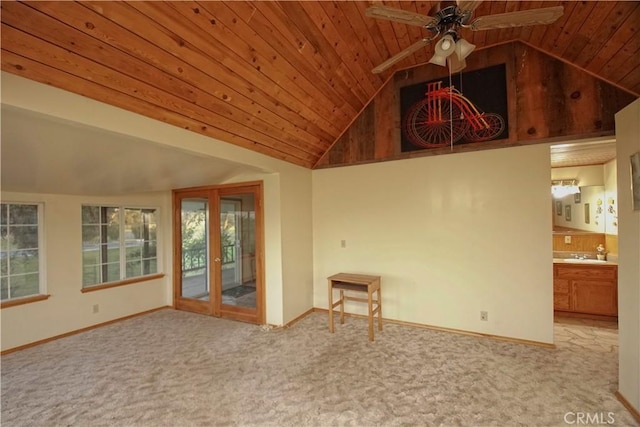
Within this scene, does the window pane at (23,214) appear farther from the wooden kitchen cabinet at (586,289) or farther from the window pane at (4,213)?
the wooden kitchen cabinet at (586,289)

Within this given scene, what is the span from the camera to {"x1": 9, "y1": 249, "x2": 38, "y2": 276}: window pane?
3.20 metres

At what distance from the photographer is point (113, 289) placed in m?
4.01

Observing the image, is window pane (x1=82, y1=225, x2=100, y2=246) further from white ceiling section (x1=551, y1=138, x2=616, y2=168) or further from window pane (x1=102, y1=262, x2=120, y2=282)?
white ceiling section (x1=551, y1=138, x2=616, y2=168)

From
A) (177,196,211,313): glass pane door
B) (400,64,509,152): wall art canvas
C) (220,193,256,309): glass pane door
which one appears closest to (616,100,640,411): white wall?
(400,64,509,152): wall art canvas

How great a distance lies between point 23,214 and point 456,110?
18.1 ft

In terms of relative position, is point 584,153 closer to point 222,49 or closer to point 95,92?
point 222,49

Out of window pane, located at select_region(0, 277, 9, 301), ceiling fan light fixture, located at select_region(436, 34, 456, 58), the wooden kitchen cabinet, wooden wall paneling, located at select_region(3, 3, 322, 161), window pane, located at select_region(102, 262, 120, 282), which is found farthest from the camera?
window pane, located at select_region(102, 262, 120, 282)

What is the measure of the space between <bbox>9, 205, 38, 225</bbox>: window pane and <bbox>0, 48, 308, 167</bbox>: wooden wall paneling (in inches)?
104

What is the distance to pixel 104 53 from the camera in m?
1.65

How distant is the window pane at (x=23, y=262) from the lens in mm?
3203

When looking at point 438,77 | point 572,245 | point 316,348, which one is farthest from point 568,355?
point 438,77

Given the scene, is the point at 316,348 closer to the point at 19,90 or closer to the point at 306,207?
the point at 306,207

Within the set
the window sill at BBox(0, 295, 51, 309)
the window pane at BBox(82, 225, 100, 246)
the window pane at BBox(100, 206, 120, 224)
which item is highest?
the window pane at BBox(100, 206, 120, 224)

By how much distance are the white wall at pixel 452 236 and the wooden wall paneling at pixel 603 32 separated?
878 mm
